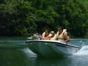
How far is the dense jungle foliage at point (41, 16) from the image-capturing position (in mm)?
65062

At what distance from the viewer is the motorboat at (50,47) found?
19.4 meters

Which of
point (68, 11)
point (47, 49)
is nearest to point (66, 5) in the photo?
point (68, 11)

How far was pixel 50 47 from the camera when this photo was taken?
19641 millimetres

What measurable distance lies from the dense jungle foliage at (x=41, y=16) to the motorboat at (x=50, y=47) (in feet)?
144

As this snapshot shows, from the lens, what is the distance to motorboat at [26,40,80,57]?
765 inches

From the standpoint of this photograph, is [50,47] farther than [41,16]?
No

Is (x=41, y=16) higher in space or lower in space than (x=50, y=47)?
lower

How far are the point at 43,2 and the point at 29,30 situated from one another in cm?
733

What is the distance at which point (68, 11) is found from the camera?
68688 millimetres

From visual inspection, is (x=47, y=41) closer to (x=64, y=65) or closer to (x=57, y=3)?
(x=64, y=65)

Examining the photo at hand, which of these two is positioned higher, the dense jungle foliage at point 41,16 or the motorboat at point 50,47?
the motorboat at point 50,47

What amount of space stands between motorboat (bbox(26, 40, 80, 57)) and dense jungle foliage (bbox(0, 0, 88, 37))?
144 feet

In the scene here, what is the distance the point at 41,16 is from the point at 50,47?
48741 mm

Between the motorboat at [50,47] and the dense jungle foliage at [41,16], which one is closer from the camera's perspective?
the motorboat at [50,47]
